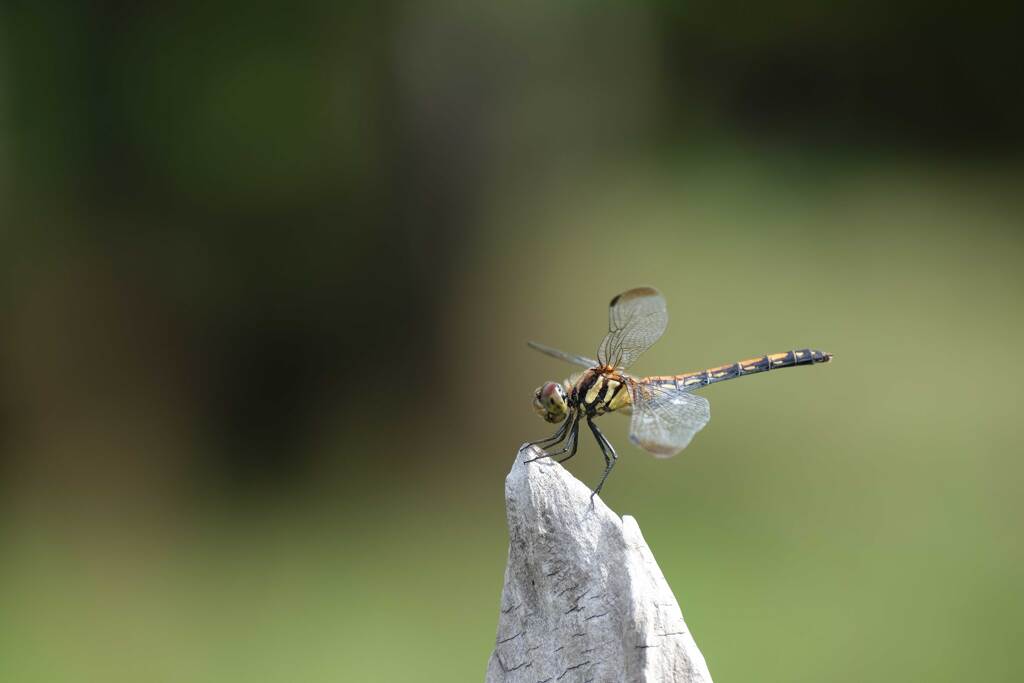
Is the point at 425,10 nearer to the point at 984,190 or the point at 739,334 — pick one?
the point at 739,334

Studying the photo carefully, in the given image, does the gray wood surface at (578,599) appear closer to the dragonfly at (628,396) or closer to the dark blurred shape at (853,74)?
the dragonfly at (628,396)

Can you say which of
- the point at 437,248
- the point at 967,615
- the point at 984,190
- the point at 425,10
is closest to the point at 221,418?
the point at 437,248

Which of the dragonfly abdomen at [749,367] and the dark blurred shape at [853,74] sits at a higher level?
the dark blurred shape at [853,74]

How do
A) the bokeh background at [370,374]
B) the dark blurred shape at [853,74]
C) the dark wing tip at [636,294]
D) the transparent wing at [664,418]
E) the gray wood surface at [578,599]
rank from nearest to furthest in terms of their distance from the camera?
the gray wood surface at [578,599]
the transparent wing at [664,418]
the dark wing tip at [636,294]
the bokeh background at [370,374]
the dark blurred shape at [853,74]

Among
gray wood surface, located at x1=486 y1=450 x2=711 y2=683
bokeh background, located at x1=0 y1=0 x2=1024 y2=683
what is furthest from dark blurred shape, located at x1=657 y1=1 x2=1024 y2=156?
gray wood surface, located at x1=486 y1=450 x2=711 y2=683

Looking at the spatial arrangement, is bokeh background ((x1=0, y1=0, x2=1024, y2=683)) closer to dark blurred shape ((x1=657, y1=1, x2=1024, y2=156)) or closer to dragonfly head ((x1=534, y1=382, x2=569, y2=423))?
dark blurred shape ((x1=657, y1=1, x2=1024, y2=156))

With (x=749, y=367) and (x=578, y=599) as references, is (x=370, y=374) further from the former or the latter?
(x=578, y=599)

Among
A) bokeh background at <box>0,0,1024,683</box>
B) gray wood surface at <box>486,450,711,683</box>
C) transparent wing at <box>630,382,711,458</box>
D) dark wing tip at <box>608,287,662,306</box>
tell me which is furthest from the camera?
bokeh background at <box>0,0,1024,683</box>

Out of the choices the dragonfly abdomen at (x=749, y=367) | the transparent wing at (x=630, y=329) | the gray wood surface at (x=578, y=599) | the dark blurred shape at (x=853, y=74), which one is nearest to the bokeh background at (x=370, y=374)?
the dark blurred shape at (x=853, y=74)
